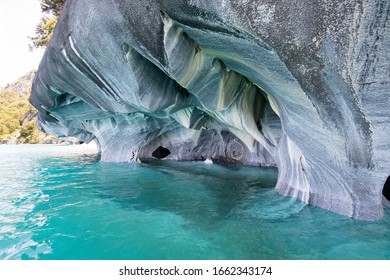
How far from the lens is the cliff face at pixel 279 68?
295 centimetres

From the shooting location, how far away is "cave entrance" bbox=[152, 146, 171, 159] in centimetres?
1773

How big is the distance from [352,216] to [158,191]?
14.9ft

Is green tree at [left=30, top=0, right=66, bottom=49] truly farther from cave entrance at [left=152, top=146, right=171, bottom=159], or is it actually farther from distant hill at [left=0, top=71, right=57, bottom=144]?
distant hill at [left=0, top=71, right=57, bottom=144]

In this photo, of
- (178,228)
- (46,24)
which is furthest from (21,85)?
(178,228)

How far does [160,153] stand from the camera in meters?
18.0

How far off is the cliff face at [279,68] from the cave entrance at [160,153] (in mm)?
10403

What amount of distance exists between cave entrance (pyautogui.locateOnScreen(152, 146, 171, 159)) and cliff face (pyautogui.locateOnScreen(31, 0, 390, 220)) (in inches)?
410

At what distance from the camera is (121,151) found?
552 inches

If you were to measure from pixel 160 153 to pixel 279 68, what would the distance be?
15.2 meters

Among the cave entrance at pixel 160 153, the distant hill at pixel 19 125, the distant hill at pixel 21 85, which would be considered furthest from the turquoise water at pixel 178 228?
the distant hill at pixel 21 85

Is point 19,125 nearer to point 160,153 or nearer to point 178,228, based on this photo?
point 160,153

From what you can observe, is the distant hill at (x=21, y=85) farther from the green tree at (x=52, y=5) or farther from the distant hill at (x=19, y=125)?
the green tree at (x=52, y=5)
